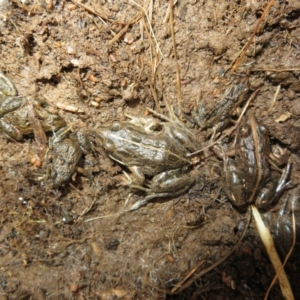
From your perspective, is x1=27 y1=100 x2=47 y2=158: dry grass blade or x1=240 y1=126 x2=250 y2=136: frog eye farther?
x1=240 y1=126 x2=250 y2=136: frog eye

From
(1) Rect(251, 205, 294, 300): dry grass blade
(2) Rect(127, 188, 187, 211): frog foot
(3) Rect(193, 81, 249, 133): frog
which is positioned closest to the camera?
(1) Rect(251, 205, 294, 300): dry grass blade

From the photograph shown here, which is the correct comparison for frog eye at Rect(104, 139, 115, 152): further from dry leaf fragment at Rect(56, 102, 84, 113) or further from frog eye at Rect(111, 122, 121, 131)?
dry leaf fragment at Rect(56, 102, 84, 113)

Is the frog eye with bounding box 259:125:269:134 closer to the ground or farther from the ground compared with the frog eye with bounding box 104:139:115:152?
farther from the ground

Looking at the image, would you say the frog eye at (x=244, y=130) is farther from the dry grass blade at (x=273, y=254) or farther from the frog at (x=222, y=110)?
the dry grass blade at (x=273, y=254)

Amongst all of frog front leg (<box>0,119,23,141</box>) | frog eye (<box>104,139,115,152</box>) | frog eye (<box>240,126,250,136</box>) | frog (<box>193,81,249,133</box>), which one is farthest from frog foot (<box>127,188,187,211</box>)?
frog front leg (<box>0,119,23,141</box>)

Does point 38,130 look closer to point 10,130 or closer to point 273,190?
point 10,130

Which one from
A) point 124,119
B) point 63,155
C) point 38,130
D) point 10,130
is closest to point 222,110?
point 124,119
